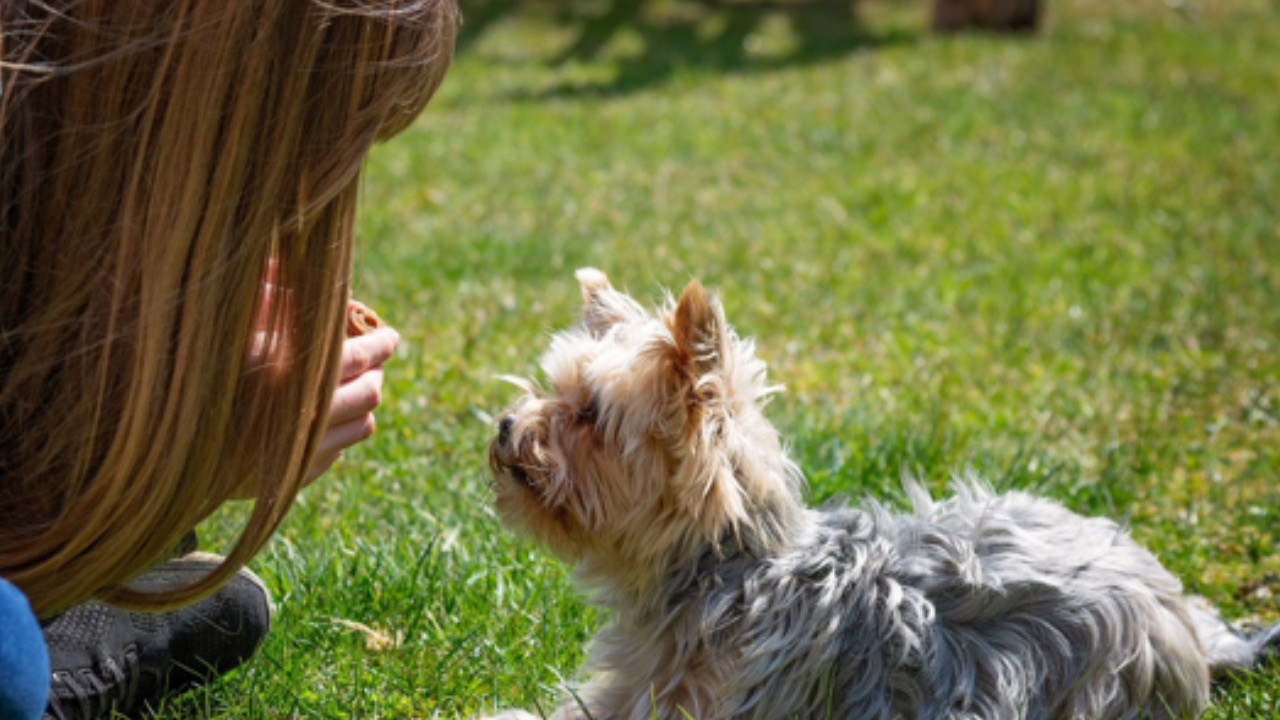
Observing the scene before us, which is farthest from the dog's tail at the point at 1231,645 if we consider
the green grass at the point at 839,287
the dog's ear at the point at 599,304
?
the dog's ear at the point at 599,304

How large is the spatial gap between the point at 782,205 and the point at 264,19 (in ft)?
20.4

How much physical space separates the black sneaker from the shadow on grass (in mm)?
8551

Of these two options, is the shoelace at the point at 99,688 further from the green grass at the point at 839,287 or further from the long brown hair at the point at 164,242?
the long brown hair at the point at 164,242

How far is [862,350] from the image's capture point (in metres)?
5.87

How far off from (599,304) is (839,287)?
3613mm

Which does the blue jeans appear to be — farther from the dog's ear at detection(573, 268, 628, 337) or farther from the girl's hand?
the dog's ear at detection(573, 268, 628, 337)

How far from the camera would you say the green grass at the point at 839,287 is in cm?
358

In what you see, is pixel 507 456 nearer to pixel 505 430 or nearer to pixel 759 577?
pixel 505 430

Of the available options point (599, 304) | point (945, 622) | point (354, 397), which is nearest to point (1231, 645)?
point (945, 622)

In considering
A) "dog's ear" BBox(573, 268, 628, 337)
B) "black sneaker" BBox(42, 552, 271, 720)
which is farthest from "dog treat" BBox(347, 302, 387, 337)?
"black sneaker" BBox(42, 552, 271, 720)

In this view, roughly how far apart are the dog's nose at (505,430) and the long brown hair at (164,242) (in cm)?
63

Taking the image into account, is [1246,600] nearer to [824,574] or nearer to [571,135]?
[824,574]

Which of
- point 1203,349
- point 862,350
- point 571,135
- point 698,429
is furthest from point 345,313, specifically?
point 571,135

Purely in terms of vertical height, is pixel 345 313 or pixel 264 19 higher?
pixel 264 19
